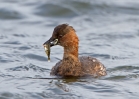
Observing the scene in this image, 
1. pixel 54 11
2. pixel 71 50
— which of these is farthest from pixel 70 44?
pixel 54 11

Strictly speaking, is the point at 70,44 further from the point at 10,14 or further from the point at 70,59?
the point at 10,14

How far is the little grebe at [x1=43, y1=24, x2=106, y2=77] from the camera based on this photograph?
547 inches

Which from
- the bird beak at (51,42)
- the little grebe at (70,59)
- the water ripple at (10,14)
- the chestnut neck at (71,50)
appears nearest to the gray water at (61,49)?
the water ripple at (10,14)

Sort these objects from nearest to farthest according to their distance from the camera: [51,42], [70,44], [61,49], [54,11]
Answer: [51,42]
[70,44]
[61,49]
[54,11]

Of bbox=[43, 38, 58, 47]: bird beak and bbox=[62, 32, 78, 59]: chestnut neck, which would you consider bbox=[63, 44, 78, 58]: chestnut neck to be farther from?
bbox=[43, 38, 58, 47]: bird beak

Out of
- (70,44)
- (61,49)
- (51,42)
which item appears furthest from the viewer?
(61,49)

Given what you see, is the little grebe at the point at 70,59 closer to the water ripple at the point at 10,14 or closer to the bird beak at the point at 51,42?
the bird beak at the point at 51,42

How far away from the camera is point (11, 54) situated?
16.6 metres

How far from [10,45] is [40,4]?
17.0ft

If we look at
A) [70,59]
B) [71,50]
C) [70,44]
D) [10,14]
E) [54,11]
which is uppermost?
[54,11]

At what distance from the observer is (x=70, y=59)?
14.2 meters

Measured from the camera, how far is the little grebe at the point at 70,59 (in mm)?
13898

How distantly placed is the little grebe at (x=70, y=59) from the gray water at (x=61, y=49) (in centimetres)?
20

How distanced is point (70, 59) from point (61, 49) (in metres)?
3.49
